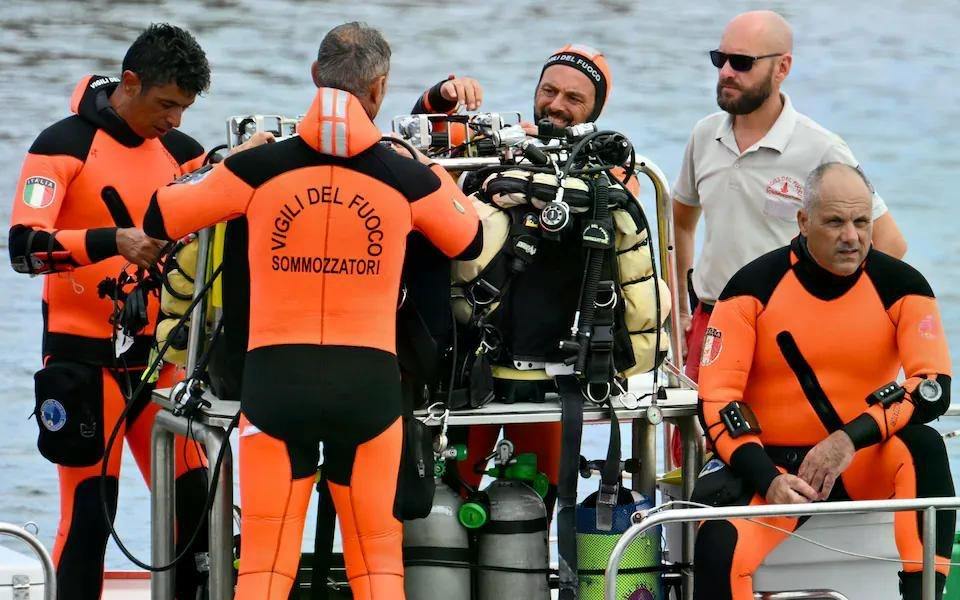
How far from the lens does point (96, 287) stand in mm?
3297

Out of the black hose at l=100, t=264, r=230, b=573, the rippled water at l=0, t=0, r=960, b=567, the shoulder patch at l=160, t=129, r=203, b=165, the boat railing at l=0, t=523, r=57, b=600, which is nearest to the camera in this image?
the boat railing at l=0, t=523, r=57, b=600

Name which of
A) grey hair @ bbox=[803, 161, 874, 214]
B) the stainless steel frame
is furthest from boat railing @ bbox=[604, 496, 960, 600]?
the stainless steel frame

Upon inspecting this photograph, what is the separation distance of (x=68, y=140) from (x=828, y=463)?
1.60 m

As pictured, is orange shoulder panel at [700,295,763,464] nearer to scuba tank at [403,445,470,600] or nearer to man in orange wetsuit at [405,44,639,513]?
man in orange wetsuit at [405,44,639,513]

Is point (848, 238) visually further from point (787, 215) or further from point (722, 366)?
point (787, 215)

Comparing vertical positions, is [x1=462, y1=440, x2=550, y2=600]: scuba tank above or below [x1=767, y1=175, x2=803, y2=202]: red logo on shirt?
below

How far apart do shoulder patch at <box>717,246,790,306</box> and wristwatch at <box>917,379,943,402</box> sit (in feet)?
1.03

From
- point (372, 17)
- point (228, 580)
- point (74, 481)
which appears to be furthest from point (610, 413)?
point (372, 17)

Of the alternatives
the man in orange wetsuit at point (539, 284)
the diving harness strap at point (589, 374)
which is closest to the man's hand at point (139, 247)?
the man in orange wetsuit at point (539, 284)

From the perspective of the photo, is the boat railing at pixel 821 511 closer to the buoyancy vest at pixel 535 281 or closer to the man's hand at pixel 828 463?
the man's hand at pixel 828 463

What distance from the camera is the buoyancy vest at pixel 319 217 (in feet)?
8.65

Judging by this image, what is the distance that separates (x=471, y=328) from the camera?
296cm

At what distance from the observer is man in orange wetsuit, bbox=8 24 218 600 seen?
321 centimetres

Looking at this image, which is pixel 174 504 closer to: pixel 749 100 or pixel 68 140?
pixel 68 140
